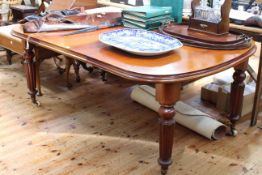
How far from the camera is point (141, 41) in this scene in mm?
1943

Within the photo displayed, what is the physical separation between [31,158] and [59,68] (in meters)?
Answer: 1.49

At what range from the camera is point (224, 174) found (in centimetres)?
193

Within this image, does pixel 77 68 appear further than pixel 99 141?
Yes

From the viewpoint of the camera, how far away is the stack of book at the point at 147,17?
2.24 m

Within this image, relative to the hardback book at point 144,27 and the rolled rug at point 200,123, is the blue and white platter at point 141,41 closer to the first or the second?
the hardback book at point 144,27

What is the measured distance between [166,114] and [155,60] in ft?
0.96

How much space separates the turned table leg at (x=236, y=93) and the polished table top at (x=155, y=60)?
8.1 inches

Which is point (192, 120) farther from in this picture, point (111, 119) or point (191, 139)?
point (111, 119)

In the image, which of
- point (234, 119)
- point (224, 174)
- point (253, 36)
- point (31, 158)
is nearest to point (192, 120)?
point (234, 119)

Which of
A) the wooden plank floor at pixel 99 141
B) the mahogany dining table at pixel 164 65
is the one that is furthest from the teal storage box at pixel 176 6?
the wooden plank floor at pixel 99 141

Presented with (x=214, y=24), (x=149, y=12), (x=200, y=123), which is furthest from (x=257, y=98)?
(x=149, y=12)

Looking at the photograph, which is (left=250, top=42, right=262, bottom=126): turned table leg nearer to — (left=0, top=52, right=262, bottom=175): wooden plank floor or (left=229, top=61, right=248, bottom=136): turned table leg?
(left=0, top=52, right=262, bottom=175): wooden plank floor

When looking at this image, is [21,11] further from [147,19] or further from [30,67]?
[147,19]

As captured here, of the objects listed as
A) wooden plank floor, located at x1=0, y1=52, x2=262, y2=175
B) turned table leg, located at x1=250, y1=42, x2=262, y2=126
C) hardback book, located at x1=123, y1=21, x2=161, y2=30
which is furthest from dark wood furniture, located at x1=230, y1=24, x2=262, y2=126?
hardback book, located at x1=123, y1=21, x2=161, y2=30
